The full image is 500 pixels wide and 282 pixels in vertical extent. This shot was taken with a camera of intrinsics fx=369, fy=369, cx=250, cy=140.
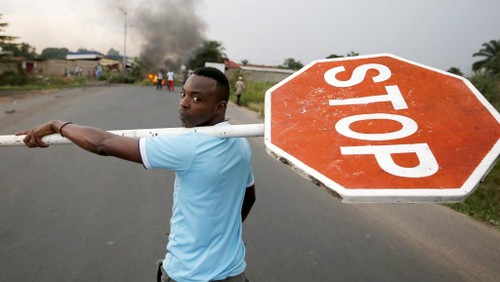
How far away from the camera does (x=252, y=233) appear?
3.70 m

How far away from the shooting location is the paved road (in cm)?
305

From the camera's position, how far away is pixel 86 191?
4.59 meters

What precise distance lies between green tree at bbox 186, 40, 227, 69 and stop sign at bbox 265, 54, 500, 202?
136ft

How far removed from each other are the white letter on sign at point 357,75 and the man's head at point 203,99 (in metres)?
0.45

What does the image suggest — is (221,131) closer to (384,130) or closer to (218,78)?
(218,78)

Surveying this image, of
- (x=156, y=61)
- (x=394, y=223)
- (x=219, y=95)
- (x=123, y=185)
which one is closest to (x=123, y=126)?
(x=123, y=185)

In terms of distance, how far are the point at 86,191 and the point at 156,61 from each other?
125ft

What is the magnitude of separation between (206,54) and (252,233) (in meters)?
42.3

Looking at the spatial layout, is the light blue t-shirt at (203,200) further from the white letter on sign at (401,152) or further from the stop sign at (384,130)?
the white letter on sign at (401,152)

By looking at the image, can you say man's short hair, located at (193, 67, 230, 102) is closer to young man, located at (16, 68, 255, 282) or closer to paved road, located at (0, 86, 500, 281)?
young man, located at (16, 68, 255, 282)

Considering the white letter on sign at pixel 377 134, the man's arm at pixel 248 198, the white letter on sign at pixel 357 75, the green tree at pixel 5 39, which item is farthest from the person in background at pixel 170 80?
the white letter on sign at pixel 377 134

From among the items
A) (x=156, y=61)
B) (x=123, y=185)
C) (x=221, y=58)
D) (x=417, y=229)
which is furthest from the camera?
(x=221, y=58)

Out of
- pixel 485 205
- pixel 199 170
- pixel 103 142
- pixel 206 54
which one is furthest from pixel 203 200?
pixel 206 54

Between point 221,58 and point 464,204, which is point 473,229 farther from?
point 221,58
